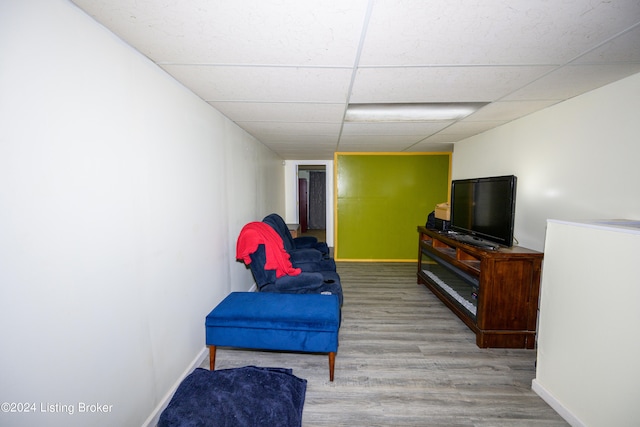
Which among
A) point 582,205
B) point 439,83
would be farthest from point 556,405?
point 439,83

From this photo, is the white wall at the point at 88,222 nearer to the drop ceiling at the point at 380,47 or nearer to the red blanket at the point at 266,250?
the drop ceiling at the point at 380,47

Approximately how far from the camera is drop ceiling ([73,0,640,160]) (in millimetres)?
1115

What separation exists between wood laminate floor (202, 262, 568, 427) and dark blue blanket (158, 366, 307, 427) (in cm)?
13

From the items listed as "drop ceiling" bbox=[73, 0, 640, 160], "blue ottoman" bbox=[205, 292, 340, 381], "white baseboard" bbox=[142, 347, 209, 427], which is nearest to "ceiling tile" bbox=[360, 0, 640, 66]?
"drop ceiling" bbox=[73, 0, 640, 160]

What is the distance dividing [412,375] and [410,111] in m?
2.51

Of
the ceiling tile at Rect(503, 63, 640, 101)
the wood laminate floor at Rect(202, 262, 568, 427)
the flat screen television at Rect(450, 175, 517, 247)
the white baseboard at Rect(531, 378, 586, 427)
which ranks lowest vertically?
the wood laminate floor at Rect(202, 262, 568, 427)

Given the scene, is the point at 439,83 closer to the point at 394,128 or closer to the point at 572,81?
the point at 572,81

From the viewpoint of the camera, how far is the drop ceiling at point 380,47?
1115 millimetres

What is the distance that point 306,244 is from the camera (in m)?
4.28

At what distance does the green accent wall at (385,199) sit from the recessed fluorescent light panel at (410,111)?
2.32m

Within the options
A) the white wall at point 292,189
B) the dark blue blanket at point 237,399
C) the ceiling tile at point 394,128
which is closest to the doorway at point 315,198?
the white wall at point 292,189

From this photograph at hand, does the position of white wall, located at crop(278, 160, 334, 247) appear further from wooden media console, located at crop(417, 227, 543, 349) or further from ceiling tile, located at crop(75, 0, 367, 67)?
ceiling tile, located at crop(75, 0, 367, 67)

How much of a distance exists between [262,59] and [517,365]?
10.3 ft

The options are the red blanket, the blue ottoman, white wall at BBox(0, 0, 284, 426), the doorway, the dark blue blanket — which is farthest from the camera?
the doorway
